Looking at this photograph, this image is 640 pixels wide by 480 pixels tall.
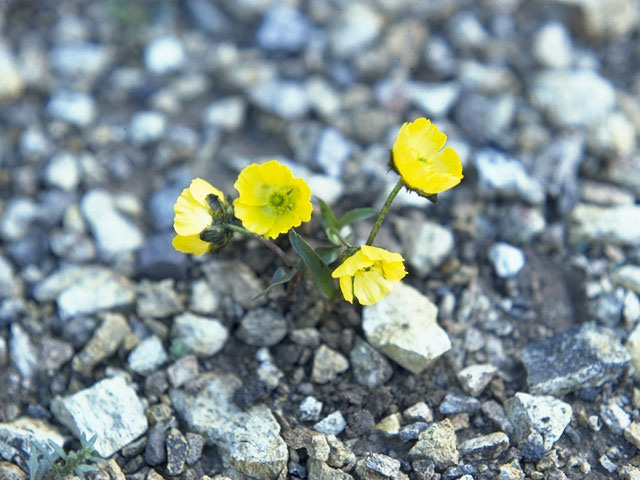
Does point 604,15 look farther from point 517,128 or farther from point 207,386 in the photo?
point 207,386

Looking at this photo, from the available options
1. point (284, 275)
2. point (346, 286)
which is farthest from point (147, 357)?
point (346, 286)

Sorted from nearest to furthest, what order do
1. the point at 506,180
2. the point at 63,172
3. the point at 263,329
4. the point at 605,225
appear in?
the point at 263,329, the point at 605,225, the point at 506,180, the point at 63,172

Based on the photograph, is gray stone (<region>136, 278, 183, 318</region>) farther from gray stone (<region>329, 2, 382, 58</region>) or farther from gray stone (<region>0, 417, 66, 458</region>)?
gray stone (<region>329, 2, 382, 58</region>)

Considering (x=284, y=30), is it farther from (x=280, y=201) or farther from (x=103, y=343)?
(x=103, y=343)

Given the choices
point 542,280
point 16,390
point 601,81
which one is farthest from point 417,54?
point 16,390

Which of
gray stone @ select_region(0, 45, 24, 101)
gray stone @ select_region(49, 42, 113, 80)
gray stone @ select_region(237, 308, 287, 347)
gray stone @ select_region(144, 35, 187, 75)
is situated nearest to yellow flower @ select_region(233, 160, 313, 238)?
gray stone @ select_region(237, 308, 287, 347)

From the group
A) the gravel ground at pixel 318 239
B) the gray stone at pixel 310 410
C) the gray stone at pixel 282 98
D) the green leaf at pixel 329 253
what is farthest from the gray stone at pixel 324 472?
the gray stone at pixel 282 98

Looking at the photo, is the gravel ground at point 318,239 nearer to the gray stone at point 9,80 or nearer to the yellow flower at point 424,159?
the gray stone at point 9,80
